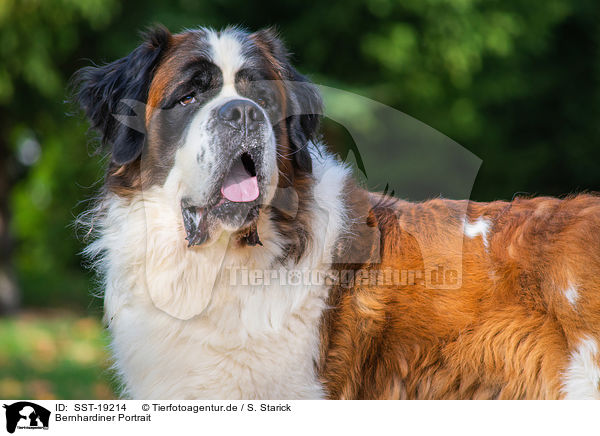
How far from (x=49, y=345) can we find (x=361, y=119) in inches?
211

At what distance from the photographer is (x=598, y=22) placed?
1293 centimetres

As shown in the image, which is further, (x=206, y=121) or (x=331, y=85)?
(x=331, y=85)

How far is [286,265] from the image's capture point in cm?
323

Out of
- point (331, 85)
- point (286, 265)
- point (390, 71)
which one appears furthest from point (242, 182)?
point (390, 71)

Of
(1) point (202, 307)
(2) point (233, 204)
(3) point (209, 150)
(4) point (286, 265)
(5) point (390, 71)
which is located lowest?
(1) point (202, 307)

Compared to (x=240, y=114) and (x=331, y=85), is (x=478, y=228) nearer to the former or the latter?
(x=240, y=114)

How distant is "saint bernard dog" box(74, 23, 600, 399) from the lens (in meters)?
2.95

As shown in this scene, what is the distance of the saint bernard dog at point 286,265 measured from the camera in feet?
9.69

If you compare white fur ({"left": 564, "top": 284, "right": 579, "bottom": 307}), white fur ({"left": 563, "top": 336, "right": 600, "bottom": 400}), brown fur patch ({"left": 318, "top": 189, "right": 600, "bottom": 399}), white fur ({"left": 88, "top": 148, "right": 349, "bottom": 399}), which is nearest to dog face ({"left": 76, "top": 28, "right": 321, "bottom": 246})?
white fur ({"left": 88, "top": 148, "right": 349, "bottom": 399})

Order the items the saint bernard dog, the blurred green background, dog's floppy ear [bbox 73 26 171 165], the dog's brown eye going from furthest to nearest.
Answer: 1. the blurred green background
2. dog's floppy ear [bbox 73 26 171 165]
3. the dog's brown eye
4. the saint bernard dog

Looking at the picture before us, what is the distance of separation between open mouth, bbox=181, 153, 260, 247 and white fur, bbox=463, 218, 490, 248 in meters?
1.03
